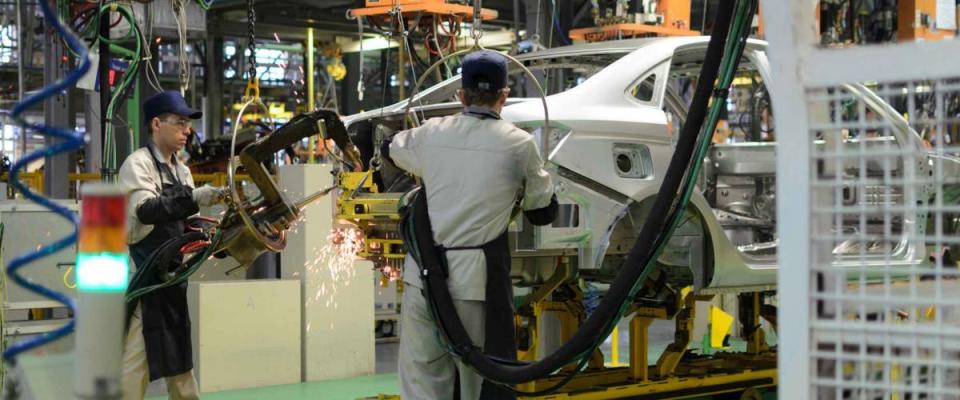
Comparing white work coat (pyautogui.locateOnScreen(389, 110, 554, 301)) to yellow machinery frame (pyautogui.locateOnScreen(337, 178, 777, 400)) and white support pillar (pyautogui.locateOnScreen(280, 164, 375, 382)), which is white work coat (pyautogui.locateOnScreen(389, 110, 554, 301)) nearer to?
yellow machinery frame (pyautogui.locateOnScreen(337, 178, 777, 400))

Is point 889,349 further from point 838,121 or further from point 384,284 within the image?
point 384,284

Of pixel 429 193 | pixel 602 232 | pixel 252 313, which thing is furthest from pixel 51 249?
pixel 252 313

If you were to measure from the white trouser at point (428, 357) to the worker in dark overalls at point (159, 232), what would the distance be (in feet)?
3.86

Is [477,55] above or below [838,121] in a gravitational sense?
above

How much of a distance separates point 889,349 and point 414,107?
3.81 m

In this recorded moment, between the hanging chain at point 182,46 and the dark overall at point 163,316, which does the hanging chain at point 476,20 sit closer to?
the dark overall at point 163,316

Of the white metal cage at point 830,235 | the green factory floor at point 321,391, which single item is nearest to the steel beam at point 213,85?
the green factory floor at point 321,391

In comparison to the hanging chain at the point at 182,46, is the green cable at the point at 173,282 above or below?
below

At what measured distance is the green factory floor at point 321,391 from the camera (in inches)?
296

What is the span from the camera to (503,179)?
447cm

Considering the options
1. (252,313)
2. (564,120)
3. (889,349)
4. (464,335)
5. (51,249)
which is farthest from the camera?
(252,313)

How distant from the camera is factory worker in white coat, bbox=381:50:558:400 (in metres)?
4.45

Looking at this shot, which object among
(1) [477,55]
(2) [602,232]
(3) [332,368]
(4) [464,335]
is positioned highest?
(1) [477,55]

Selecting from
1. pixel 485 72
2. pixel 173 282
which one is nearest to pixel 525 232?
pixel 485 72
